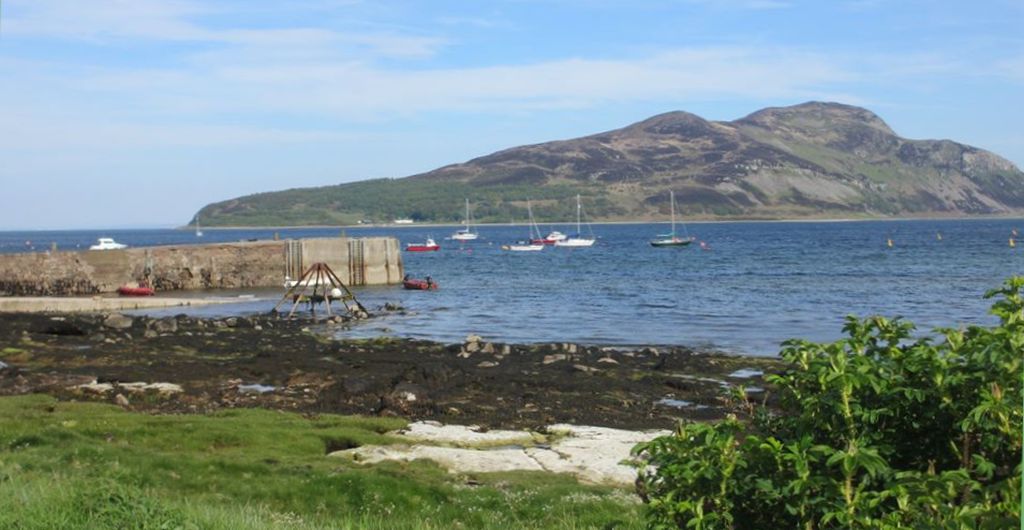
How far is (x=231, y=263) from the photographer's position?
230 ft

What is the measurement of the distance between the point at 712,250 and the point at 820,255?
21.4 m

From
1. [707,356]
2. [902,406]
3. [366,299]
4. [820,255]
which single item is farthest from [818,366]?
[820,255]

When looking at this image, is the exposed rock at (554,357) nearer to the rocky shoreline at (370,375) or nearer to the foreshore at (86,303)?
the rocky shoreline at (370,375)

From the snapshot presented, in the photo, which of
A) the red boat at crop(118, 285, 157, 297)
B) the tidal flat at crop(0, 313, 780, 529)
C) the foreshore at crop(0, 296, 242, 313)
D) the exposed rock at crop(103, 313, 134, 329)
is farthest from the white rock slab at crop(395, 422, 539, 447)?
the red boat at crop(118, 285, 157, 297)

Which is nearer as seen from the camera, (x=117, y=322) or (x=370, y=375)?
(x=370, y=375)

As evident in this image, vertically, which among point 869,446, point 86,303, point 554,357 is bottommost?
point 554,357

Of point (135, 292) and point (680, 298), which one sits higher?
point (135, 292)

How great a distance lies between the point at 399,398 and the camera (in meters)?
23.2

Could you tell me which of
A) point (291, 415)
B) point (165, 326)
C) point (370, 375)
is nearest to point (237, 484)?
point (291, 415)

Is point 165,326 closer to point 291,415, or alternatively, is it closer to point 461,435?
point 291,415

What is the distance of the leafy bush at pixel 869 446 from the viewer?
5.82 m

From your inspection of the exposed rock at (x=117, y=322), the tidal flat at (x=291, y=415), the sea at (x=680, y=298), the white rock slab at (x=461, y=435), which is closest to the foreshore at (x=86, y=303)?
the sea at (x=680, y=298)

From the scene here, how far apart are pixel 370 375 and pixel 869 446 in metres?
22.2

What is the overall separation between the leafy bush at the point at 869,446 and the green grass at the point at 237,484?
4075 mm
